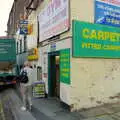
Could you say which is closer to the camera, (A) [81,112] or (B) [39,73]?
(A) [81,112]

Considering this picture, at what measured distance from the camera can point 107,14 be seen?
36.3ft

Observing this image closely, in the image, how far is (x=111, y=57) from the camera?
36.6 ft

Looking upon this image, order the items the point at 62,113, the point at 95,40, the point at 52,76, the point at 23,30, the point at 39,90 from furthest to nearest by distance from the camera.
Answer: the point at 23,30 < the point at 39,90 < the point at 52,76 < the point at 95,40 < the point at 62,113

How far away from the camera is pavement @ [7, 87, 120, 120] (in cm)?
913

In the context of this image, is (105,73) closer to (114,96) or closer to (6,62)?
(114,96)

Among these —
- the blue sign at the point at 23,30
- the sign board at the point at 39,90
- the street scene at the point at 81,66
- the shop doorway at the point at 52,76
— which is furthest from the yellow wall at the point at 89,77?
the blue sign at the point at 23,30

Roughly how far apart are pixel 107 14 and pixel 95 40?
1417 millimetres

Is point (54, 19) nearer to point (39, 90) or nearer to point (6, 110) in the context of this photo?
point (39, 90)

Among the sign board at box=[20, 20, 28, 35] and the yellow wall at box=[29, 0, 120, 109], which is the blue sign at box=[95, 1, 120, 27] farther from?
the sign board at box=[20, 20, 28, 35]

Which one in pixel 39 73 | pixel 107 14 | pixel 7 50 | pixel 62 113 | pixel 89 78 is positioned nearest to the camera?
pixel 62 113

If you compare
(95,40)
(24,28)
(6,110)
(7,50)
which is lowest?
(6,110)

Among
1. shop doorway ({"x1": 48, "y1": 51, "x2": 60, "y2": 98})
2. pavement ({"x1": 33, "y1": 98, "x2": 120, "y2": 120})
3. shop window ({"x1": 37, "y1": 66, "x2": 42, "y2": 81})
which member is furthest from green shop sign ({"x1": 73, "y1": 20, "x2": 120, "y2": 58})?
shop window ({"x1": 37, "y1": 66, "x2": 42, "y2": 81})

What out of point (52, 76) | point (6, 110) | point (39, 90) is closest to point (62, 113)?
point (6, 110)

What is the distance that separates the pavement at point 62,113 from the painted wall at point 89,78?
0.37 meters
